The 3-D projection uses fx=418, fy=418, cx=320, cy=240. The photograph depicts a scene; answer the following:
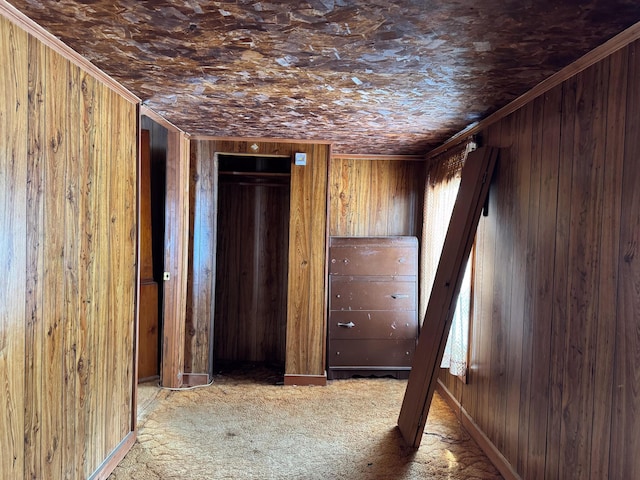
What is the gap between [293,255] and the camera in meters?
3.81

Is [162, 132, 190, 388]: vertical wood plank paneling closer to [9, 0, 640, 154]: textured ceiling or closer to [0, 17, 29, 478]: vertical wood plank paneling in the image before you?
[9, 0, 640, 154]: textured ceiling

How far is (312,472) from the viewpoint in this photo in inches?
95.4

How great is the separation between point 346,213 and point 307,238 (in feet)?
2.36

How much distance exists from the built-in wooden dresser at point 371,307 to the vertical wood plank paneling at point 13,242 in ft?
8.78

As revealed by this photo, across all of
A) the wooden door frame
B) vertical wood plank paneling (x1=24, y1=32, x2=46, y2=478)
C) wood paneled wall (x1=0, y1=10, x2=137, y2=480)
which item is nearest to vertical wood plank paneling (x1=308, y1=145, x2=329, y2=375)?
the wooden door frame

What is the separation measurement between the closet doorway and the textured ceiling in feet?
5.40

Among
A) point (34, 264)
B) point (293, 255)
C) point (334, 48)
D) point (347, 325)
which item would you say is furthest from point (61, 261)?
point (347, 325)

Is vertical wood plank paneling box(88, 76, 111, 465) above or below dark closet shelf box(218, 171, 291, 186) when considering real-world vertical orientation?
below

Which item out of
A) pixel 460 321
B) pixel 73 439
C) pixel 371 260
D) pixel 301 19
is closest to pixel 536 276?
pixel 460 321

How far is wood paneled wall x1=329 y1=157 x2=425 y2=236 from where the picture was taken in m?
4.34

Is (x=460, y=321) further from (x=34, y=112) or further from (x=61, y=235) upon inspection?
(x=34, y=112)

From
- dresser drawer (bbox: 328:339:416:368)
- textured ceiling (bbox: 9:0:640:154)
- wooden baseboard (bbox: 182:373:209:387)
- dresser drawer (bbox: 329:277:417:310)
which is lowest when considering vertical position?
wooden baseboard (bbox: 182:373:209:387)

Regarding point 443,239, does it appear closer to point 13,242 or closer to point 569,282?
point 569,282

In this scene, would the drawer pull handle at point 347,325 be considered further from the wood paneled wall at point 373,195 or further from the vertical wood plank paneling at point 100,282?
the vertical wood plank paneling at point 100,282
